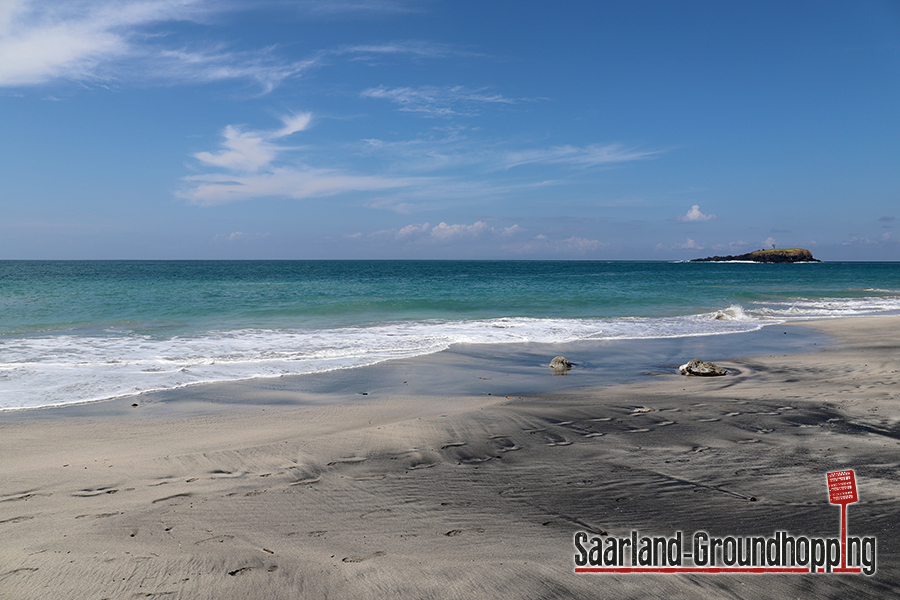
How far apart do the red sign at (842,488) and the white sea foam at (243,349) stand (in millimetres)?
8527

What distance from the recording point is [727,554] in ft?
10.5

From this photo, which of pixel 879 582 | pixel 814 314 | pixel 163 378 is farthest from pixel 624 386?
pixel 814 314

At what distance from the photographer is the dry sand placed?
2936 millimetres

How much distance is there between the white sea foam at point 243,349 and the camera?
820 centimetres

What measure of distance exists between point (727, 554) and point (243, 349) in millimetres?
11133

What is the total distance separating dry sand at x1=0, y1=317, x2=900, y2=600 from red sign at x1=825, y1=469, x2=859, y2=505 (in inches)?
24.0

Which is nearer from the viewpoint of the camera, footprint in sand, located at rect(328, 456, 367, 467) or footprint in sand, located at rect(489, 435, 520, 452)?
footprint in sand, located at rect(328, 456, 367, 467)

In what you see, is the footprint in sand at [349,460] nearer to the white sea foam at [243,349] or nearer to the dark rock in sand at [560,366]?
the white sea foam at [243,349]

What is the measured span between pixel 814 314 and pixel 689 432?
67.0 feet

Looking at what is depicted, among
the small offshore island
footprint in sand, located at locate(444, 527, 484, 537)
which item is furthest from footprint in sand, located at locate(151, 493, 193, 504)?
the small offshore island

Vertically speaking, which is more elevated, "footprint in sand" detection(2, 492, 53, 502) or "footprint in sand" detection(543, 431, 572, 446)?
"footprint in sand" detection(543, 431, 572, 446)

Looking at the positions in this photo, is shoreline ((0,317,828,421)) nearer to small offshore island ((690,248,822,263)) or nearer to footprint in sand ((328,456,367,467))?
footprint in sand ((328,456,367,467))

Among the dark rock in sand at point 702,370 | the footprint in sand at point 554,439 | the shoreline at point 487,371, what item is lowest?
the shoreline at point 487,371

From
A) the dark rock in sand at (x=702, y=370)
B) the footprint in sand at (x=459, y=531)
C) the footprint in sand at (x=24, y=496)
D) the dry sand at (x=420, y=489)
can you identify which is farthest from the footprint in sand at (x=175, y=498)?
the dark rock in sand at (x=702, y=370)
